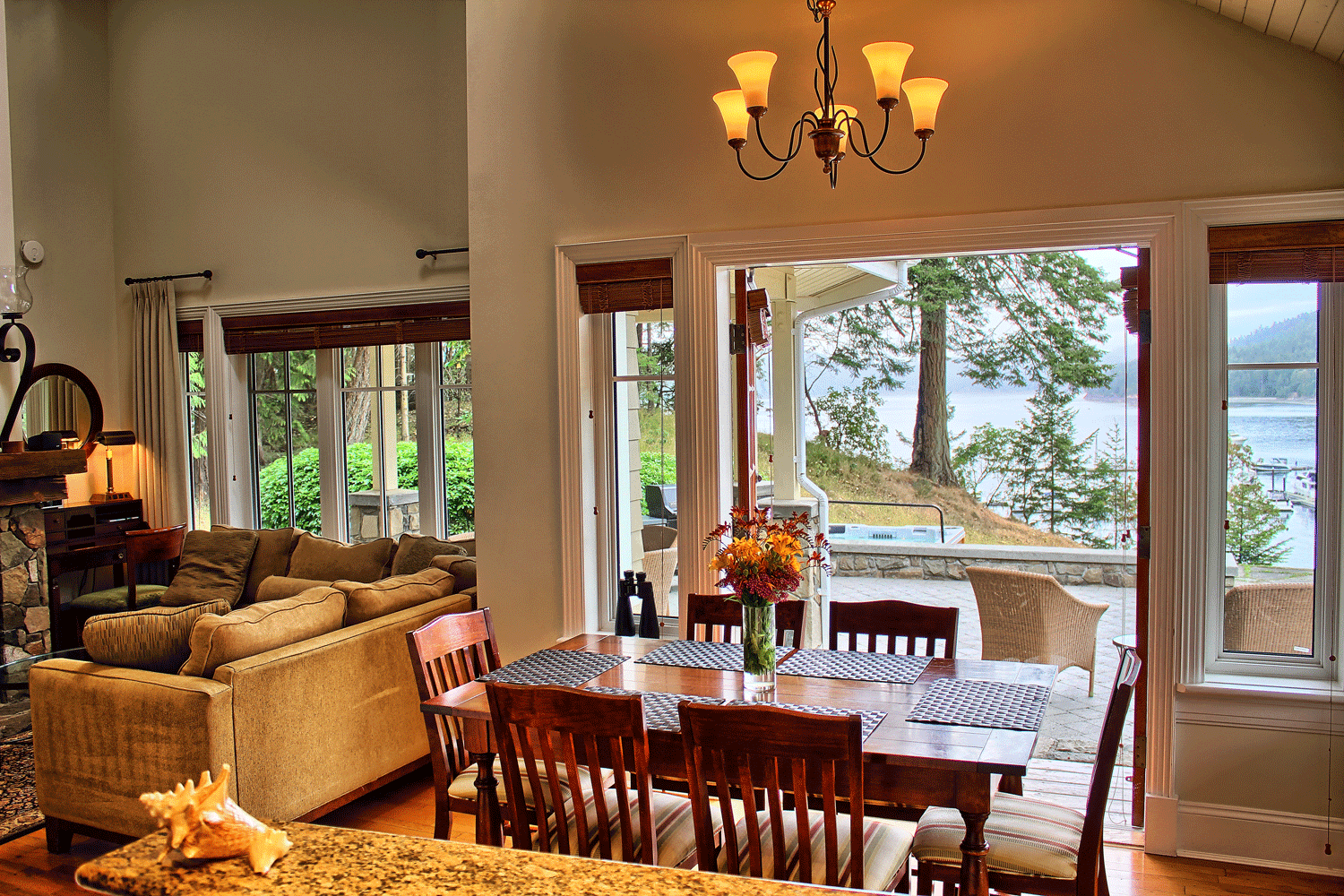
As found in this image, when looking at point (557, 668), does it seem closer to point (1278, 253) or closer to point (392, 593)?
point (392, 593)

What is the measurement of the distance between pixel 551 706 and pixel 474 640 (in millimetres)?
1058

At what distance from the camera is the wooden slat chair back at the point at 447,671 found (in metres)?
2.91

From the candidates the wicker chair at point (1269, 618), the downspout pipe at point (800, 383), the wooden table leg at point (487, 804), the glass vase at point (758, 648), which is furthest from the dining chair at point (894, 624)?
the downspout pipe at point (800, 383)

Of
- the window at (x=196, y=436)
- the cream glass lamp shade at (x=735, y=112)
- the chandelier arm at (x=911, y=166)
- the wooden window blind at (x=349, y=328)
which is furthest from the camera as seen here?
the window at (x=196, y=436)

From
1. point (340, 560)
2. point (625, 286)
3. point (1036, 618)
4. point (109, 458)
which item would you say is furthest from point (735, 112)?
point (109, 458)

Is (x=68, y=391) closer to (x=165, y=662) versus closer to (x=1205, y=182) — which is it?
(x=165, y=662)

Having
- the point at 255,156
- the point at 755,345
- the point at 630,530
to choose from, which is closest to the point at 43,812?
the point at 630,530

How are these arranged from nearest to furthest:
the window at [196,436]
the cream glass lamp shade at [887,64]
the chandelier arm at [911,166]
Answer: the cream glass lamp shade at [887,64] < the chandelier arm at [911,166] < the window at [196,436]

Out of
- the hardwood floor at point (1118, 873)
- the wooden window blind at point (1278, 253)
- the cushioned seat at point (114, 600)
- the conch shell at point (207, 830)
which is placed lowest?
the hardwood floor at point (1118, 873)

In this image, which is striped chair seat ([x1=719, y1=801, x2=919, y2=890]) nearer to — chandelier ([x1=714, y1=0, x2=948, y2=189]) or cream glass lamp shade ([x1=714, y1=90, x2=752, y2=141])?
chandelier ([x1=714, y1=0, x2=948, y2=189])

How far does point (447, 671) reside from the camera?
3.14 metres

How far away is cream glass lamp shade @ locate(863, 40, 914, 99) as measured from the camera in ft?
9.00

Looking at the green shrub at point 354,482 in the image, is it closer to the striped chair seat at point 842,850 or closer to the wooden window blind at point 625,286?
the wooden window blind at point 625,286

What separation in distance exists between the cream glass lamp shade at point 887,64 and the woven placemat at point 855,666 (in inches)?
65.8
